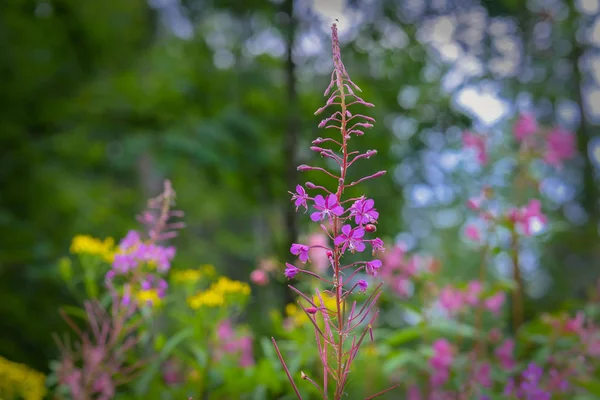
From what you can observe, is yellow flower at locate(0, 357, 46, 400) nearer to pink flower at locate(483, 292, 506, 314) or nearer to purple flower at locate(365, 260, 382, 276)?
purple flower at locate(365, 260, 382, 276)

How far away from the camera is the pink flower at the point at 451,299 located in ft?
9.64

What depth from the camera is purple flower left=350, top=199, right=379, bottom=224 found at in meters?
1.02

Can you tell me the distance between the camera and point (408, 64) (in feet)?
13.6

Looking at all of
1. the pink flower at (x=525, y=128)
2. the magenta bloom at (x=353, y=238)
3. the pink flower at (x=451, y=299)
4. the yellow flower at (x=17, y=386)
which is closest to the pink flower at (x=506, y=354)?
the pink flower at (x=451, y=299)

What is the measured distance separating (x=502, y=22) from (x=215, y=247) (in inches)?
235

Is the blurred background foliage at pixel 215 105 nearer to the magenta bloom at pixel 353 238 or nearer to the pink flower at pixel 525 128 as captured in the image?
the pink flower at pixel 525 128

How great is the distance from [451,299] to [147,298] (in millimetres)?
1867

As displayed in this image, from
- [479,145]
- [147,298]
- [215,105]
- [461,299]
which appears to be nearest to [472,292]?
[461,299]

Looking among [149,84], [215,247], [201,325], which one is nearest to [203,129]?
[149,84]

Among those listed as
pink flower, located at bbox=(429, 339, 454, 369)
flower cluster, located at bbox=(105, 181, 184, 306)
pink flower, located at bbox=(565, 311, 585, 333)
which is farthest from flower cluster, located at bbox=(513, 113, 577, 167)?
flower cluster, located at bbox=(105, 181, 184, 306)

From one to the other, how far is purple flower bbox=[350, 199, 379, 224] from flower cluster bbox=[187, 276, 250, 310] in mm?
1192

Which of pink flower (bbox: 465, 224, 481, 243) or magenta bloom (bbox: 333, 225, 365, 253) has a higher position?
pink flower (bbox: 465, 224, 481, 243)

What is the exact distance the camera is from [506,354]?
2.58 meters

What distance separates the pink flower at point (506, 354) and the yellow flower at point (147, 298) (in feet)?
5.78
